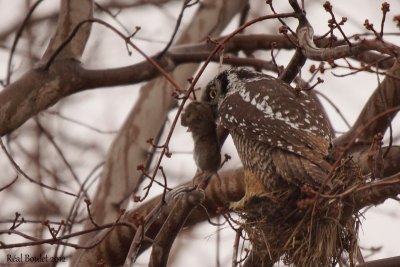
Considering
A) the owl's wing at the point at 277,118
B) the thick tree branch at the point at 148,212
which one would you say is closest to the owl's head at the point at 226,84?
the owl's wing at the point at 277,118

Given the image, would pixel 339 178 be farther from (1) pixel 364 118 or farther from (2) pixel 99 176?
(2) pixel 99 176

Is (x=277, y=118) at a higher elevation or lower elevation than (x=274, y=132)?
higher

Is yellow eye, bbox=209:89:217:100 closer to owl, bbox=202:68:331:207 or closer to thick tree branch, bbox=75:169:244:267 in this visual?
owl, bbox=202:68:331:207

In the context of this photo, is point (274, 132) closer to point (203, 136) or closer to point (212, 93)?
point (203, 136)

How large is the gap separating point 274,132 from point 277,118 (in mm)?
146

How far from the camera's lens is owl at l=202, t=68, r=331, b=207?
16.3 feet

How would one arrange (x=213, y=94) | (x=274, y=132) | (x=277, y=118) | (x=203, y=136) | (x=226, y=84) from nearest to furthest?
(x=274, y=132) < (x=277, y=118) < (x=203, y=136) < (x=226, y=84) < (x=213, y=94)

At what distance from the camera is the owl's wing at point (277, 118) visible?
5074 mm

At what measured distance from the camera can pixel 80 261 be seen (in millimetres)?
5953

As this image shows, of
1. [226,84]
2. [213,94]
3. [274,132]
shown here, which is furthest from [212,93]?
[274,132]

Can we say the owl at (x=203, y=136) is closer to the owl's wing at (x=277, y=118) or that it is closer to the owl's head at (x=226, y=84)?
the owl's wing at (x=277, y=118)

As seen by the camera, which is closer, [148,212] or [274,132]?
[274,132]

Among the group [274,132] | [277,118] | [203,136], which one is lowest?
[274,132]

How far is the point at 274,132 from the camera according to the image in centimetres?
517
